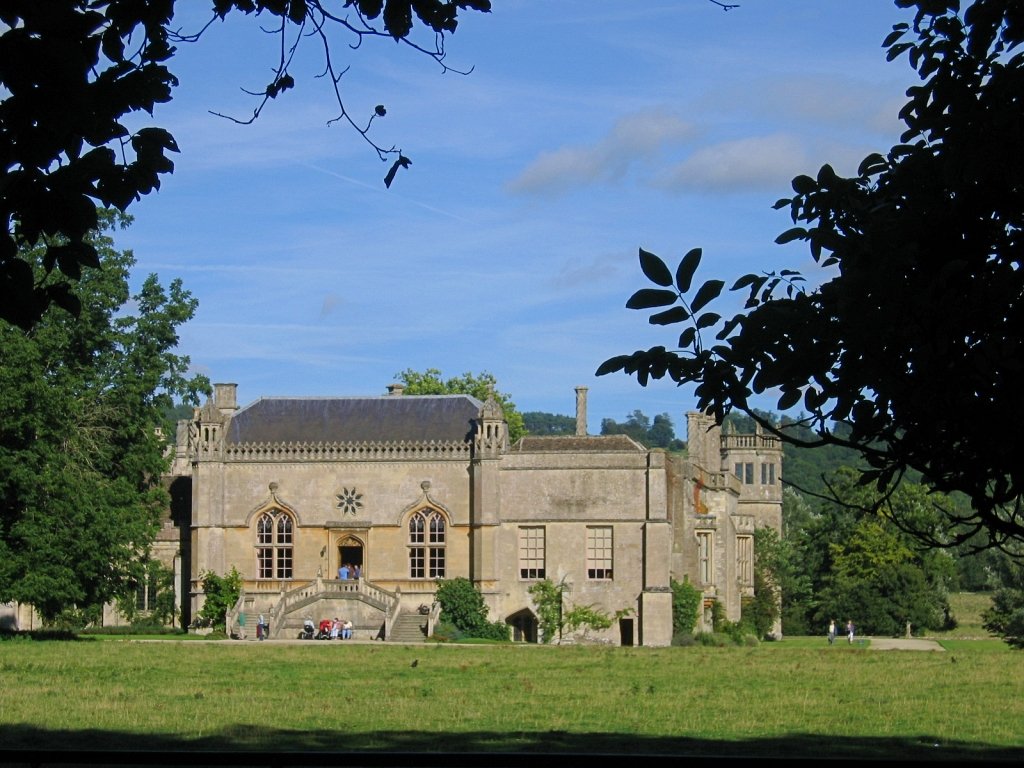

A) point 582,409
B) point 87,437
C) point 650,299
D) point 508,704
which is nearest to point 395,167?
point 650,299

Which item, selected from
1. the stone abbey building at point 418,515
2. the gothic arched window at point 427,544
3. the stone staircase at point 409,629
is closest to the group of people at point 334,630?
the stone abbey building at point 418,515

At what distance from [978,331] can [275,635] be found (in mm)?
42288

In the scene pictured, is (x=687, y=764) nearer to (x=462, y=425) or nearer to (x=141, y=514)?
(x=141, y=514)

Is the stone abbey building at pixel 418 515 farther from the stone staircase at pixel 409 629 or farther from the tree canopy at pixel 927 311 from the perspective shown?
the tree canopy at pixel 927 311

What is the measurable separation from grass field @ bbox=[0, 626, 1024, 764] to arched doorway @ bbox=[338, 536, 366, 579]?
53.3ft

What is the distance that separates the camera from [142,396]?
147 feet

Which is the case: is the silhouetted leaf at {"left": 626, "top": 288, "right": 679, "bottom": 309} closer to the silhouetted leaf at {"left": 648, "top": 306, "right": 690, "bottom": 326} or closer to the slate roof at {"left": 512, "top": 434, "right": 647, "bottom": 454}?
the silhouetted leaf at {"left": 648, "top": 306, "right": 690, "bottom": 326}

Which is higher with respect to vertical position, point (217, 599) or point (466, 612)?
point (217, 599)

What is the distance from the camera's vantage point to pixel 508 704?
68.5ft

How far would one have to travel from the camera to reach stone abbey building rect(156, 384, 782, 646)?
49312mm

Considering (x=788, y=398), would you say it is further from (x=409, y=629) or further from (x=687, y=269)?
(x=409, y=629)

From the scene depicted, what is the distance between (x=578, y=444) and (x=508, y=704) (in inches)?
1170

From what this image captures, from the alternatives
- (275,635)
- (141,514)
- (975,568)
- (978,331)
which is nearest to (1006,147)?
(978,331)

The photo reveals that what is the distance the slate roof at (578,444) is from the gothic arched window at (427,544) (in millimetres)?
3541
